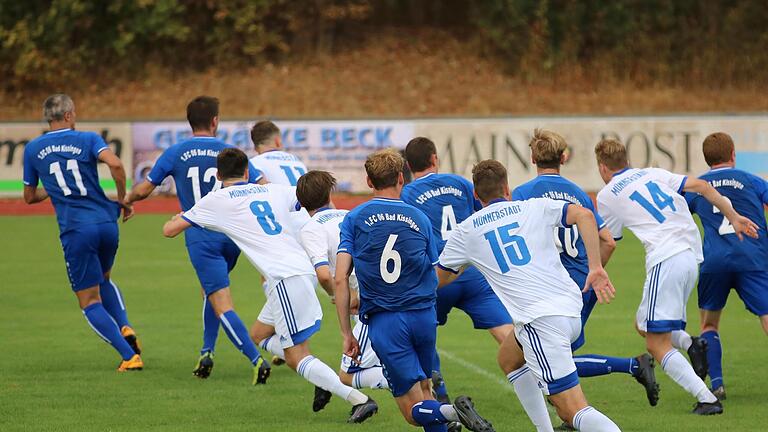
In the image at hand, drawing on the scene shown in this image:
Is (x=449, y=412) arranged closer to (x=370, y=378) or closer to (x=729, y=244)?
(x=370, y=378)

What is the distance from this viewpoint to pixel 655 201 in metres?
7.77

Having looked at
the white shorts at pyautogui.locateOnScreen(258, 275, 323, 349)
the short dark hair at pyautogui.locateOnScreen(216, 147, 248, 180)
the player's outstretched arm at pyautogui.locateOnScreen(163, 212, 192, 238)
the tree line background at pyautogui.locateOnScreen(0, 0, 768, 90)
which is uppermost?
the tree line background at pyautogui.locateOnScreen(0, 0, 768, 90)

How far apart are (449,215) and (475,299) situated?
1.98 ft

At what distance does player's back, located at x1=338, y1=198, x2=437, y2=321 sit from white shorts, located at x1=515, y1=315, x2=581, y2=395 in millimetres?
661

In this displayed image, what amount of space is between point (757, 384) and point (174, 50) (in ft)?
90.9

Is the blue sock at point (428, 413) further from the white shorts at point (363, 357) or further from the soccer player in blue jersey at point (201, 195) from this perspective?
the soccer player in blue jersey at point (201, 195)

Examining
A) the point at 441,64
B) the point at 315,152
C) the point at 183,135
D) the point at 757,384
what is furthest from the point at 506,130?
the point at 757,384

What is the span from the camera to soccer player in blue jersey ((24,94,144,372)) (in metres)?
9.34

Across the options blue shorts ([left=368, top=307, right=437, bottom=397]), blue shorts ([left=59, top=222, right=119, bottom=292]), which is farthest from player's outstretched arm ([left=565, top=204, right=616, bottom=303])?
blue shorts ([left=59, top=222, right=119, bottom=292])

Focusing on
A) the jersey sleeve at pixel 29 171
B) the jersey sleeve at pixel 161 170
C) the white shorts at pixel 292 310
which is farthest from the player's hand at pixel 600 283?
the jersey sleeve at pixel 29 171

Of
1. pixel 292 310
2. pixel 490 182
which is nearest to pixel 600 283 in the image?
pixel 490 182

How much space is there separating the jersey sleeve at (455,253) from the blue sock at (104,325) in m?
3.90

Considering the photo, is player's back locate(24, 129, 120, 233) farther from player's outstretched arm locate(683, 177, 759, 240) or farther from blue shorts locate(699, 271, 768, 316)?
blue shorts locate(699, 271, 768, 316)

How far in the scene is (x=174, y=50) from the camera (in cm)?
3416
